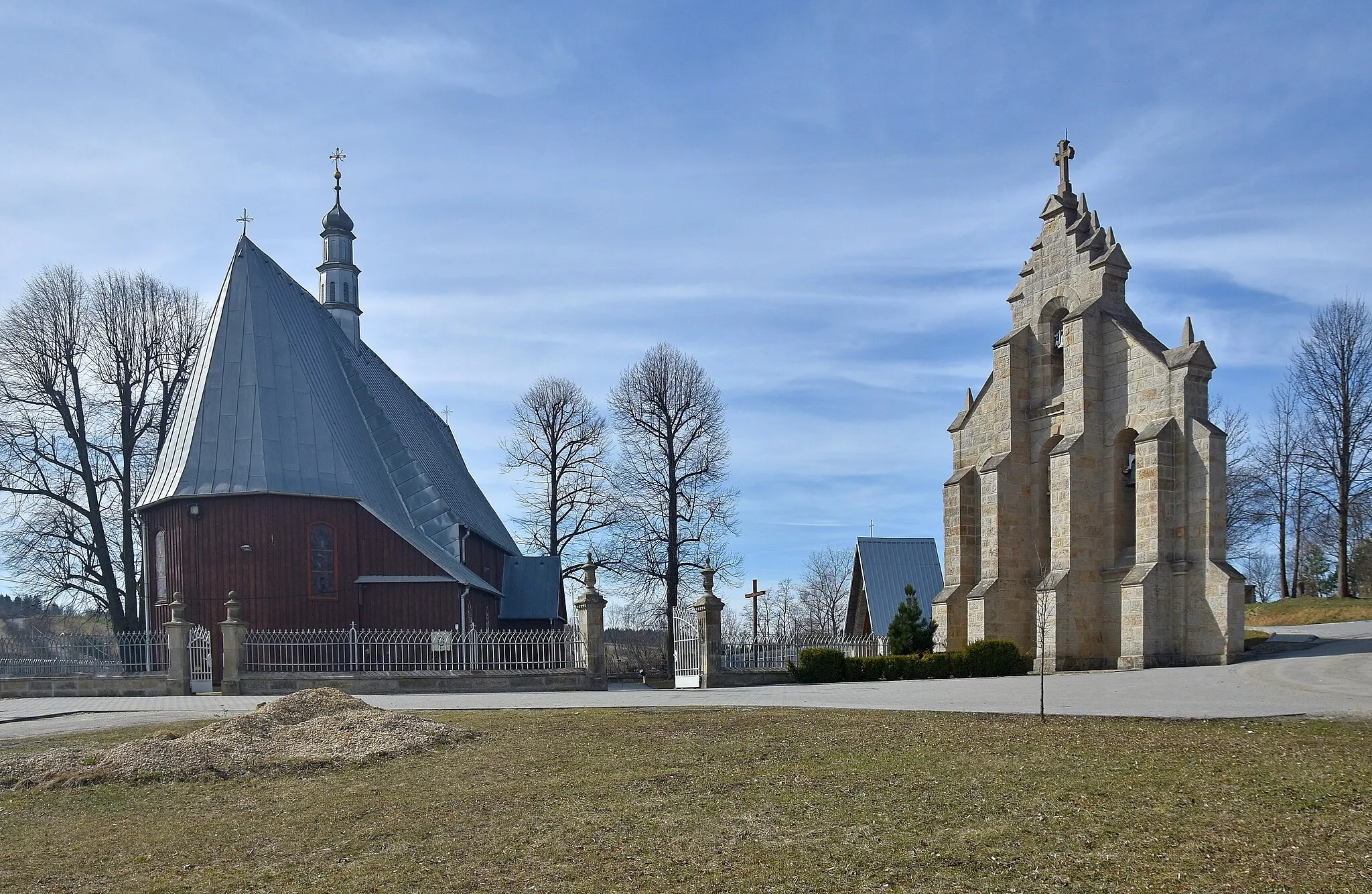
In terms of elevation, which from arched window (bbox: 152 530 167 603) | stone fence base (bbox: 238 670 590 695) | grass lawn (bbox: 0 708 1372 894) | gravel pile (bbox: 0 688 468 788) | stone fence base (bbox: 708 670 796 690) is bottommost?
stone fence base (bbox: 708 670 796 690)

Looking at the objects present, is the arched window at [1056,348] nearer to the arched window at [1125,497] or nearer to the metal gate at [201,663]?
the arched window at [1125,497]

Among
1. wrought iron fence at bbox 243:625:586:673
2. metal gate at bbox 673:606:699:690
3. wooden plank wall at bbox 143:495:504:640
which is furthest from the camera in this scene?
wooden plank wall at bbox 143:495:504:640

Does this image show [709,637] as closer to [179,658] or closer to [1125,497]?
[1125,497]

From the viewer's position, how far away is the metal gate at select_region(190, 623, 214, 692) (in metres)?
23.8

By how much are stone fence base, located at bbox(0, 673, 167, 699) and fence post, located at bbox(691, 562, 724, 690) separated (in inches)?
429

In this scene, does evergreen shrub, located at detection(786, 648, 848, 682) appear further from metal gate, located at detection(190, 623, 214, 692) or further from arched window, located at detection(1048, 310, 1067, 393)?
metal gate, located at detection(190, 623, 214, 692)

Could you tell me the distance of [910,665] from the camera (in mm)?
23594

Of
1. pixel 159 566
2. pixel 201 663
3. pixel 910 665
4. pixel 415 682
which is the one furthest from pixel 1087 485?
pixel 159 566

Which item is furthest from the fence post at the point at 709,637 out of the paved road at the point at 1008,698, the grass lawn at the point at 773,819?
the grass lawn at the point at 773,819

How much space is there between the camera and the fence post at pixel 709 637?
23.4 meters

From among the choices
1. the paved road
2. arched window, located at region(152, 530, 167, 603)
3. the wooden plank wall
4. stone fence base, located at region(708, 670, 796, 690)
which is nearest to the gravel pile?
the paved road

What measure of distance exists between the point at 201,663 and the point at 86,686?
2.46 m

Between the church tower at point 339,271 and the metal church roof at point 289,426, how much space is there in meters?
6.29

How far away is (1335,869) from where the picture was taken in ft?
20.3
